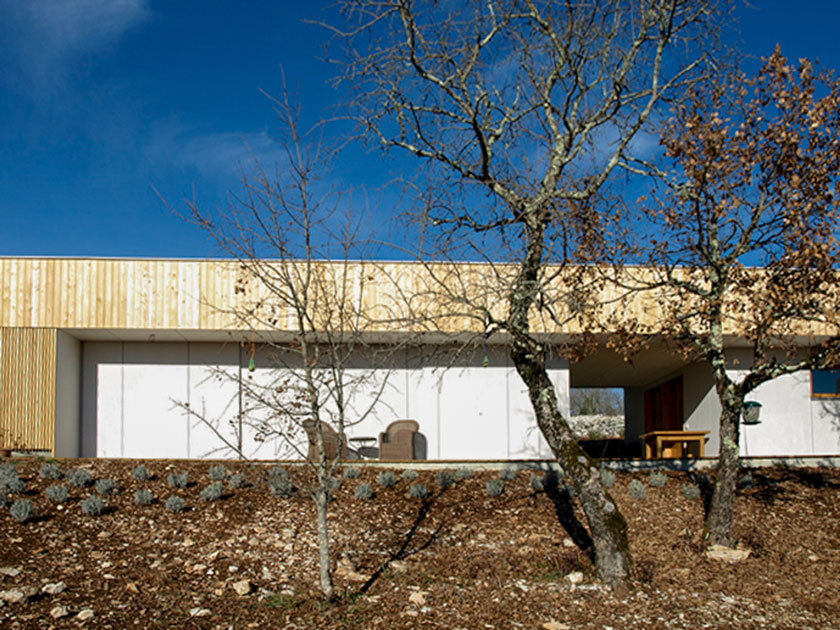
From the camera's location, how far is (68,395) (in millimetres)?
14750

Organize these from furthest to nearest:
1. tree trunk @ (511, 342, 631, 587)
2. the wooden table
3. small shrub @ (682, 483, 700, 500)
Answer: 1. the wooden table
2. small shrub @ (682, 483, 700, 500)
3. tree trunk @ (511, 342, 631, 587)

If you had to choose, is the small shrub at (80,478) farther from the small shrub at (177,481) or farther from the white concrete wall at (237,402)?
the white concrete wall at (237,402)

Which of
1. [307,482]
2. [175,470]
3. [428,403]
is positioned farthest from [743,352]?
[175,470]

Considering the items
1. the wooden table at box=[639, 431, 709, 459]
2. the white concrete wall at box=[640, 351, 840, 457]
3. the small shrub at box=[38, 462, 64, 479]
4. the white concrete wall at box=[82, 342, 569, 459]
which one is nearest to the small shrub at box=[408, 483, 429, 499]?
the white concrete wall at box=[82, 342, 569, 459]

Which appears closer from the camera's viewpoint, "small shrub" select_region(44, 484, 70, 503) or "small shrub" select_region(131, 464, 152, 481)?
"small shrub" select_region(44, 484, 70, 503)

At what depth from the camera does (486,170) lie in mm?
8695

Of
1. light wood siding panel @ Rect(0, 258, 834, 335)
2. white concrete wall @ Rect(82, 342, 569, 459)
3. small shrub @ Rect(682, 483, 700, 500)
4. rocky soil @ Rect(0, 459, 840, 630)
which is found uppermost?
light wood siding panel @ Rect(0, 258, 834, 335)

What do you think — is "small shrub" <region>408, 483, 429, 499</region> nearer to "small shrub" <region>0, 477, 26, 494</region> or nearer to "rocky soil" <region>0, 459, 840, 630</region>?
"rocky soil" <region>0, 459, 840, 630</region>

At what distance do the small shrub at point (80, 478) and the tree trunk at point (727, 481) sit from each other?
7.64 metres

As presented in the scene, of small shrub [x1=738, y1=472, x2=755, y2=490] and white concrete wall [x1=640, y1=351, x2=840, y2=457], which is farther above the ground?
white concrete wall [x1=640, y1=351, x2=840, y2=457]

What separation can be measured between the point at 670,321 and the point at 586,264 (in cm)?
116

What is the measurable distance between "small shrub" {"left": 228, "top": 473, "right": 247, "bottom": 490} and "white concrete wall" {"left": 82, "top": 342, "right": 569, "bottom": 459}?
375cm

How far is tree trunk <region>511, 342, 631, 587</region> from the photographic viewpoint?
8477 millimetres

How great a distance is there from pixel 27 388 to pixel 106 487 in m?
4.83
